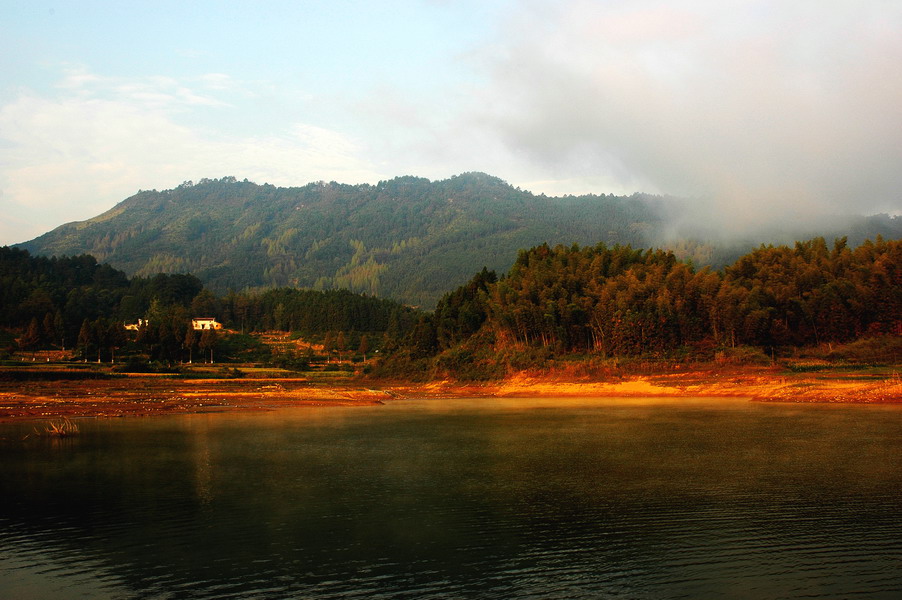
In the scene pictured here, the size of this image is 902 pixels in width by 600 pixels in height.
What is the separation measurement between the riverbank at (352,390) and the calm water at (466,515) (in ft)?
47.5

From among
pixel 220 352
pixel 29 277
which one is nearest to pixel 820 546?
pixel 220 352

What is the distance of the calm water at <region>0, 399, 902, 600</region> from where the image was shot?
1230 centimetres

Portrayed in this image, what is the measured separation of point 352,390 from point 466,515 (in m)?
50.3

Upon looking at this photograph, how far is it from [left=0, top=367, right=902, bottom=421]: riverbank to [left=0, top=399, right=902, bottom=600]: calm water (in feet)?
47.5

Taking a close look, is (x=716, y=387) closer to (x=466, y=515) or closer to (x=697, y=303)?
(x=697, y=303)

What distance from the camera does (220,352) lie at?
105 meters

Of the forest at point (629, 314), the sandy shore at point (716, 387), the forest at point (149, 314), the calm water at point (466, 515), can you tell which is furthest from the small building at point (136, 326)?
the calm water at point (466, 515)

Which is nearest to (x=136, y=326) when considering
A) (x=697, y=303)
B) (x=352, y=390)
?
(x=352, y=390)

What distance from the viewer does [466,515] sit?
16938mm

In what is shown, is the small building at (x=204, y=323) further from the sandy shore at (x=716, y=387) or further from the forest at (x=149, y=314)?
the sandy shore at (x=716, y=387)

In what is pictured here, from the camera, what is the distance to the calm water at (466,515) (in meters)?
12.3

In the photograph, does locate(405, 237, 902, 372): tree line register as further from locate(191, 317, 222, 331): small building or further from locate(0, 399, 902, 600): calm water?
locate(191, 317, 222, 331): small building

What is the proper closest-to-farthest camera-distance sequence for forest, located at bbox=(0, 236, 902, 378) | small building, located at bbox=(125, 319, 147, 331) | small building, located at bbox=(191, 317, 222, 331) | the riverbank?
the riverbank < forest, located at bbox=(0, 236, 902, 378) < small building, located at bbox=(125, 319, 147, 331) < small building, located at bbox=(191, 317, 222, 331)

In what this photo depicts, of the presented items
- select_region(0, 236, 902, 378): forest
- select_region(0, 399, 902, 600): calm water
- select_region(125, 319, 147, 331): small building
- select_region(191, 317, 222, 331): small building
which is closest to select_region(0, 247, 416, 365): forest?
select_region(0, 236, 902, 378): forest
